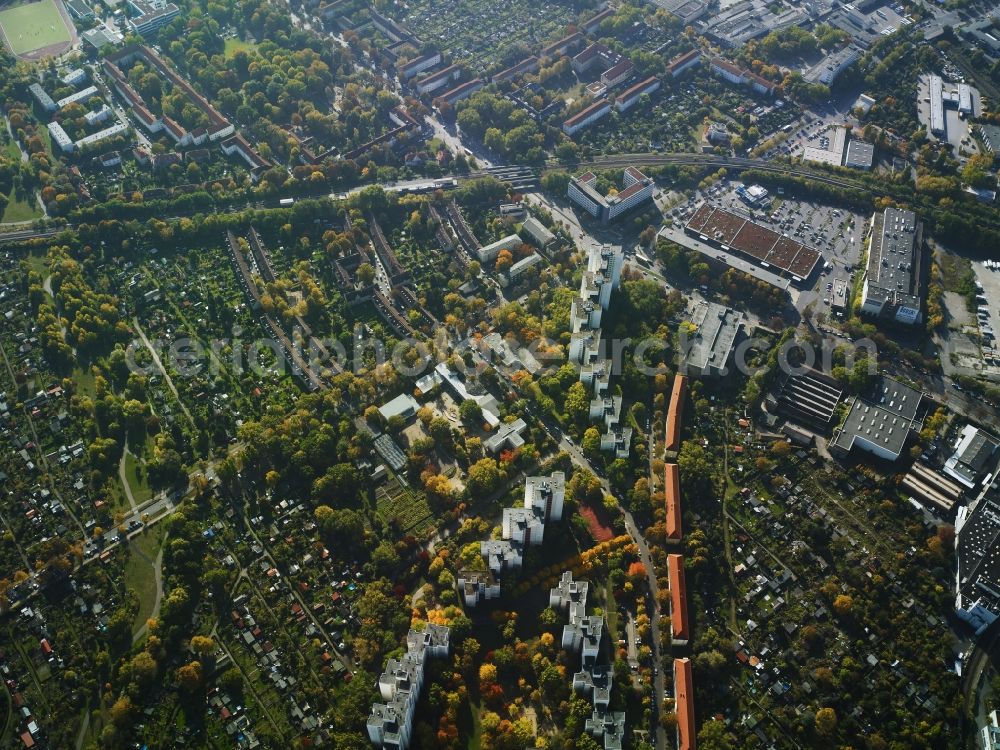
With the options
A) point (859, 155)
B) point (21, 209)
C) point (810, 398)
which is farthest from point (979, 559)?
point (21, 209)

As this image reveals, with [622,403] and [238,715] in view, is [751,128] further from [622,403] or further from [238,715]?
[238,715]

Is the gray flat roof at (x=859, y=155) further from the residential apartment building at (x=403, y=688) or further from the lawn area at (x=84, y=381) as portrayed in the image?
the lawn area at (x=84, y=381)

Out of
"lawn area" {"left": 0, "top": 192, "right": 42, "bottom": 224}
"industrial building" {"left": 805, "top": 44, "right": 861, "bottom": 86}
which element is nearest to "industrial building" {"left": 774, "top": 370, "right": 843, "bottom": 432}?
"industrial building" {"left": 805, "top": 44, "right": 861, "bottom": 86}

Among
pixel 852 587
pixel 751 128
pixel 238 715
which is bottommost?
pixel 852 587

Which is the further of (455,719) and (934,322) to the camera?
(934,322)

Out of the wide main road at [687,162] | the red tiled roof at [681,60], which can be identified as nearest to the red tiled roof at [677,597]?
the wide main road at [687,162]

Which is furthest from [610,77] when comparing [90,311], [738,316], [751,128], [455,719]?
[455,719]
